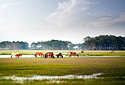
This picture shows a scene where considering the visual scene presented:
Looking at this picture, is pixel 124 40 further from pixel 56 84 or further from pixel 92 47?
pixel 56 84

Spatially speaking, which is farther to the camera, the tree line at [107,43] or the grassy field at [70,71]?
the tree line at [107,43]

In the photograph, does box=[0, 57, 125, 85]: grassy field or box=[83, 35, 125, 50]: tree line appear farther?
→ box=[83, 35, 125, 50]: tree line

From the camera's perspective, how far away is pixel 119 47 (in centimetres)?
14438

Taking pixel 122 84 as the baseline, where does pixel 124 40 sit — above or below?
above

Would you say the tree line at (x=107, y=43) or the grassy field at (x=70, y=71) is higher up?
the tree line at (x=107, y=43)

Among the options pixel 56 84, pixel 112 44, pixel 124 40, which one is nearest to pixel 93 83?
pixel 56 84

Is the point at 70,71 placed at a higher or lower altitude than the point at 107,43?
lower

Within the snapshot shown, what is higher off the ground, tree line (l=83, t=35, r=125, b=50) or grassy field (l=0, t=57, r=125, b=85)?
tree line (l=83, t=35, r=125, b=50)

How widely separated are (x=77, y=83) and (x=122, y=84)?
8.99ft

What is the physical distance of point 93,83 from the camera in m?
9.59

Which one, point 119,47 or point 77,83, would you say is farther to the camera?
point 119,47

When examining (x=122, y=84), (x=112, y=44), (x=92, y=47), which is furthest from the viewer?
(x=92, y=47)

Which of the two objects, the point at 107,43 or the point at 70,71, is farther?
the point at 107,43

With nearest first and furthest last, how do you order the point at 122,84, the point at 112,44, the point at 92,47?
the point at 122,84 < the point at 112,44 < the point at 92,47
